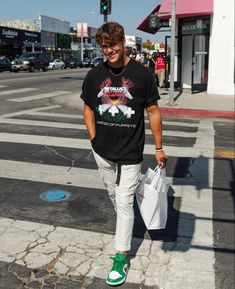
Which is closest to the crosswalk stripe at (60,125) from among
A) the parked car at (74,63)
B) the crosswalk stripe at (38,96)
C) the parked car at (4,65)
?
the crosswalk stripe at (38,96)

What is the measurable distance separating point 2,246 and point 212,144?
18.3ft

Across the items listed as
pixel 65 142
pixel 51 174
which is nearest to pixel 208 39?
pixel 65 142

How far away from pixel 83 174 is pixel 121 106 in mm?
3072

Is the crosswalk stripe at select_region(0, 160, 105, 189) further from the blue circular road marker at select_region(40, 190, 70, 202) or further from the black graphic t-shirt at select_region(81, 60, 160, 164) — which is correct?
the black graphic t-shirt at select_region(81, 60, 160, 164)

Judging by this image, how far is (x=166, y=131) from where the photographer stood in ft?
32.5

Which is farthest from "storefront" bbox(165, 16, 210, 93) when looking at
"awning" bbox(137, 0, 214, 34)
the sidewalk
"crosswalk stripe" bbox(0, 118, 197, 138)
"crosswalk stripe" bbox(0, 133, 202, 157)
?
"crosswalk stripe" bbox(0, 133, 202, 157)

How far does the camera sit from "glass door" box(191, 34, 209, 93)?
60.9 ft

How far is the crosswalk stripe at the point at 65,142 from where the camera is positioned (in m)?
7.69

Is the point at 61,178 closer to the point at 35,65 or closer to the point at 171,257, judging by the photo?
the point at 171,257

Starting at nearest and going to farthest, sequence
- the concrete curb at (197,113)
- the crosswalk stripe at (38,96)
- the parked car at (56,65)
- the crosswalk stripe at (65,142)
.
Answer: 1. the crosswalk stripe at (65,142)
2. the concrete curb at (197,113)
3. the crosswalk stripe at (38,96)
4. the parked car at (56,65)

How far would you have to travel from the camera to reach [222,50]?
1759 cm

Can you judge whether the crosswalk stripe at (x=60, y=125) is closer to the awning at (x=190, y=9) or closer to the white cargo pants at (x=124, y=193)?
the white cargo pants at (x=124, y=193)

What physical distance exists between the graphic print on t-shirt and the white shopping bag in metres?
0.52

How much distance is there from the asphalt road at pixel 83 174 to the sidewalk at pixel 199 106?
1.01 metres
